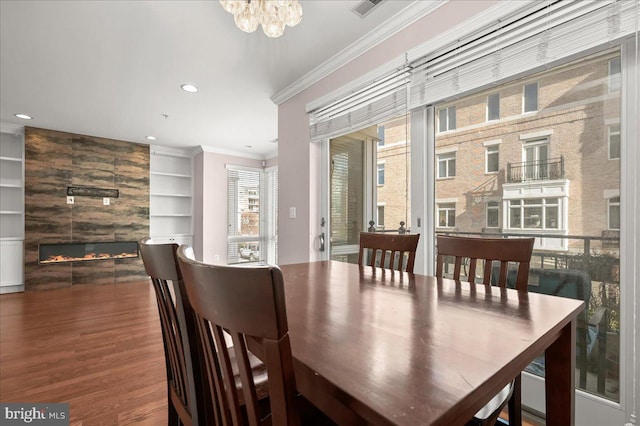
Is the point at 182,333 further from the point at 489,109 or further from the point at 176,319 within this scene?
the point at 489,109

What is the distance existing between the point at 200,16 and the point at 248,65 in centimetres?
72

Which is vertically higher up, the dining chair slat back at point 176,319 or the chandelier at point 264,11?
the chandelier at point 264,11

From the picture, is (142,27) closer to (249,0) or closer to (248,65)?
(248,65)

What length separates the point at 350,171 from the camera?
3.03m

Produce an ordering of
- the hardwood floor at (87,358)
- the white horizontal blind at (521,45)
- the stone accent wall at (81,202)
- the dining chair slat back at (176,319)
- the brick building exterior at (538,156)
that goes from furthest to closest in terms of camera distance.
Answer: the stone accent wall at (81,202)
the hardwood floor at (87,358)
the brick building exterior at (538,156)
the white horizontal blind at (521,45)
the dining chair slat back at (176,319)

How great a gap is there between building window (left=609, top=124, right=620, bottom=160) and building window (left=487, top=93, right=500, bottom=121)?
0.58 meters

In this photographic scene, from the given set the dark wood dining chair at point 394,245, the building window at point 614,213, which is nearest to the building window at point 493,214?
the building window at point 614,213

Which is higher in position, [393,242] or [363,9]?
[363,9]

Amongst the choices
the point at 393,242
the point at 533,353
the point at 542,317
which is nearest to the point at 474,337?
the point at 533,353

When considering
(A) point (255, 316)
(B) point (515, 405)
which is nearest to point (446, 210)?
(B) point (515, 405)

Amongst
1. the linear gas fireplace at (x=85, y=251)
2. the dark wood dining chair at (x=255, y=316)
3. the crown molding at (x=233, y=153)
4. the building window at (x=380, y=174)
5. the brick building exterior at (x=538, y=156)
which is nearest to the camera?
the dark wood dining chair at (x=255, y=316)

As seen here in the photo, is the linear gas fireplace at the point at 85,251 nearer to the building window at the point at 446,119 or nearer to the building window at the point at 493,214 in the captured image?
the building window at the point at 446,119

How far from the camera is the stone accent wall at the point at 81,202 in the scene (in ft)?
16.0

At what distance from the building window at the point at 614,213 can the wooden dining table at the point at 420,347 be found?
82cm
